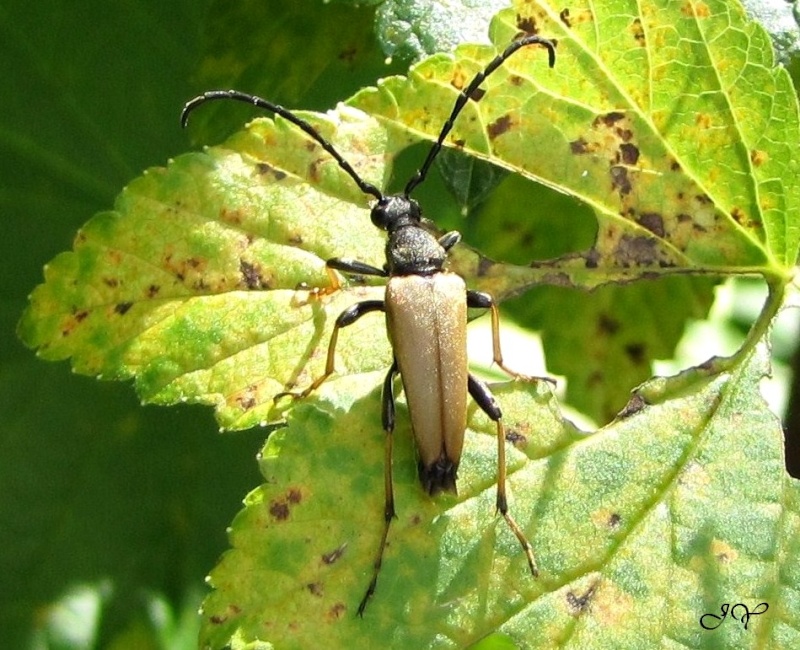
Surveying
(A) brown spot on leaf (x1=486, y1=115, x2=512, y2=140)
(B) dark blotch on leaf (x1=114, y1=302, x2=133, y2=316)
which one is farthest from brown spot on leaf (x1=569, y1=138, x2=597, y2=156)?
(B) dark blotch on leaf (x1=114, y1=302, x2=133, y2=316)

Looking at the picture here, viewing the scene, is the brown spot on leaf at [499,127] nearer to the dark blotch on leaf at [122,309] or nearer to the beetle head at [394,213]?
the beetle head at [394,213]

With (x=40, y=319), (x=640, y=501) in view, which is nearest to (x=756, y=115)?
(x=640, y=501)

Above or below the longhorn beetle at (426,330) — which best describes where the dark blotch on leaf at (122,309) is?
above

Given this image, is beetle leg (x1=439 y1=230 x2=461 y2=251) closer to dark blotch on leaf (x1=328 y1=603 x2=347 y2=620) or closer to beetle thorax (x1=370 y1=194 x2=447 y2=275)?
beetle thorax (x1=370 y1=194 x2=447 y2=275)

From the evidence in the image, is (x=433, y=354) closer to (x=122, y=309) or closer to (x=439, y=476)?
(x=439, y=476)

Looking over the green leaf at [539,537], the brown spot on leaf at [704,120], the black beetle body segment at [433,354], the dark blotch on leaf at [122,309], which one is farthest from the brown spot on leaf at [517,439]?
the dark blotch on leaf at [122,309]

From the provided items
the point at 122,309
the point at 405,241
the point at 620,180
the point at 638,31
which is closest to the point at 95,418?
the point at 122,309
